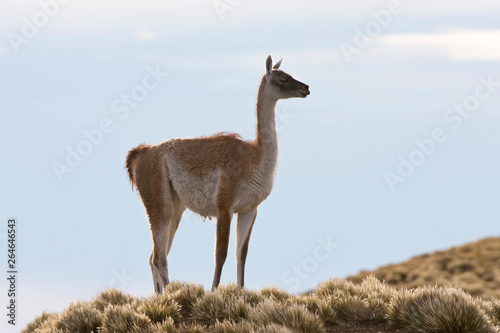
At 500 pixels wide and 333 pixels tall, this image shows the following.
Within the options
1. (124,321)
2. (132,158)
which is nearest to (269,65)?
(132,158)

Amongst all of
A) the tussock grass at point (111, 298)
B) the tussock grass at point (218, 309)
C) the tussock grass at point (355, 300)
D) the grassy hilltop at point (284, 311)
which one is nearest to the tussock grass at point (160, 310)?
the grassy hilltop at point (284, 311)

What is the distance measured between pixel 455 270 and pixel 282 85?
18211 millimetres

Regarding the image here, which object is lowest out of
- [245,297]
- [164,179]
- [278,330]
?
[278,330]

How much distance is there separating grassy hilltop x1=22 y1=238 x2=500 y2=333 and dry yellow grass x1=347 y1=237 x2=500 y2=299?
1404cm

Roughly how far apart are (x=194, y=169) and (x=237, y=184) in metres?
1.03

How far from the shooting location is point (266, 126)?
509 inches

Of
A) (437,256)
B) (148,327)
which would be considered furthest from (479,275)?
(148,327)

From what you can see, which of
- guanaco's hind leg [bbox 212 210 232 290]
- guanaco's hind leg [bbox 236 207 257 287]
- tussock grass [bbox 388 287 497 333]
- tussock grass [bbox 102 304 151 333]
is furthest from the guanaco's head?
tussock grass [bbox 102 304 151 333]

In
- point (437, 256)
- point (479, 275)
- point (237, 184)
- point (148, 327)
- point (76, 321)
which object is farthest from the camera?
point (437, 256)

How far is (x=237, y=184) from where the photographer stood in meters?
12.4

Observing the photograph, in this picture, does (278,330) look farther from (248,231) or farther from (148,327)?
(248,231)

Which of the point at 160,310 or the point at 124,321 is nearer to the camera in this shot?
the point at 124,321

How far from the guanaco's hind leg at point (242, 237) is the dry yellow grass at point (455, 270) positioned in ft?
45.2

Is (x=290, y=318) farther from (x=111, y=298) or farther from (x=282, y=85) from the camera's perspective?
(x=282, y=85)
